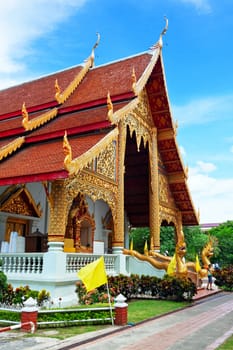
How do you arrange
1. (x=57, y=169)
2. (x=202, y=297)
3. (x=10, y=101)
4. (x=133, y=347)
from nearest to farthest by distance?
(x=133, y=347) < (x=57, y=169) < (x=202, y=297) < (x=10, y=101)

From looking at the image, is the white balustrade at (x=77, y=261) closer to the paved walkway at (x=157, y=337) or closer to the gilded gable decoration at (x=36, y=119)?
the paved walkway at (x=157, y=337)

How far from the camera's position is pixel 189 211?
16.9 metres

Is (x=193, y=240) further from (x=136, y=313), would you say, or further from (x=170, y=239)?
(x=136, y=313)

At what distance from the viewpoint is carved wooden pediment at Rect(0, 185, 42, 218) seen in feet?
35.9

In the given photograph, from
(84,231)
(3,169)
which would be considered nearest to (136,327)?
(3,169)

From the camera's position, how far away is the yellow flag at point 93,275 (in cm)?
668

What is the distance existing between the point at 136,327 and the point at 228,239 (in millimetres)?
36163

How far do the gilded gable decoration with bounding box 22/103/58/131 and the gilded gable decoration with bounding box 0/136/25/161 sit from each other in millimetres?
695

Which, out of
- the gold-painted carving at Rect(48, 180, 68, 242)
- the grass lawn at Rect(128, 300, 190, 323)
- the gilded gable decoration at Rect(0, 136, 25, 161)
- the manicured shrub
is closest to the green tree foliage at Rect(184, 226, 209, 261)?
the manicured shrub

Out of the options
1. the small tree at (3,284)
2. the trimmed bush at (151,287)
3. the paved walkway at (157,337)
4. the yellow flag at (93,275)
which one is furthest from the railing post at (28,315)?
the trimmed bush at (151,287)

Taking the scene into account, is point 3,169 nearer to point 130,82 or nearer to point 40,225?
point 40,225

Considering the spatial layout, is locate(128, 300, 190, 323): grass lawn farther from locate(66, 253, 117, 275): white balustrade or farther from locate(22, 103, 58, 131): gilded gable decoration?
locate(22, 103, 58, 131): gilded gable decoration

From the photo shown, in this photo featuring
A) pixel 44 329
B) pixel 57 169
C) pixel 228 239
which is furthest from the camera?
pixel 228 239

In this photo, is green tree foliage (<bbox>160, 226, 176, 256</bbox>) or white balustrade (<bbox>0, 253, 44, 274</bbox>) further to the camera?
green tree foliage (<bbox>160, 226, 176, 256</bbox>)
